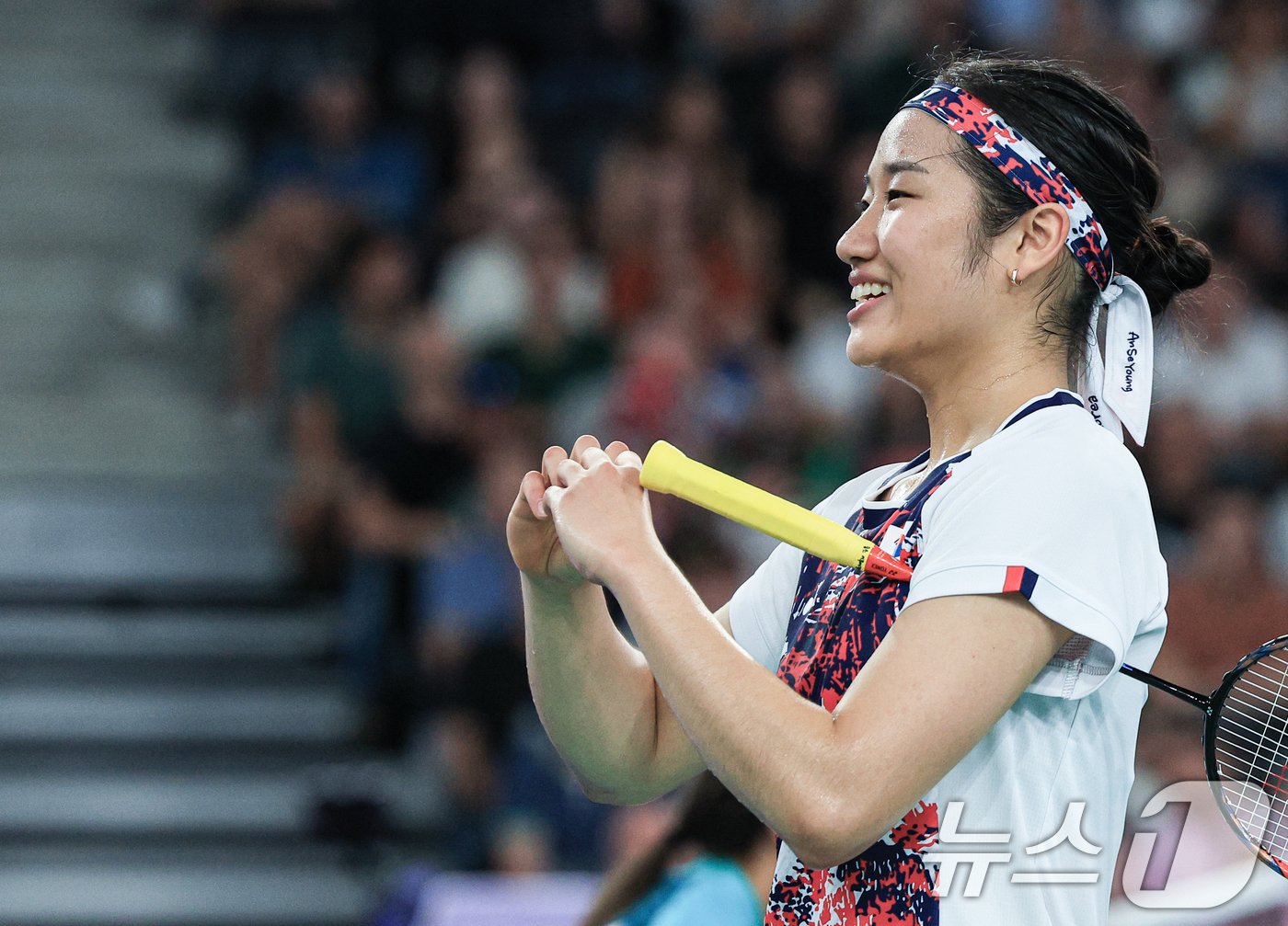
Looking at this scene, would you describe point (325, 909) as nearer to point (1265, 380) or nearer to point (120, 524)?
point (120, 524)

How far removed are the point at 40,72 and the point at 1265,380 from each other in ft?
17.9

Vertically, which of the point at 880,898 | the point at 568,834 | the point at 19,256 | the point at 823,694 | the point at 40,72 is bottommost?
the point at 880,898

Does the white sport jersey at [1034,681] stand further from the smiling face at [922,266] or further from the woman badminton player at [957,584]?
the smiling face at [922,266]

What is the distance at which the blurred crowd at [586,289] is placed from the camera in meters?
5.12

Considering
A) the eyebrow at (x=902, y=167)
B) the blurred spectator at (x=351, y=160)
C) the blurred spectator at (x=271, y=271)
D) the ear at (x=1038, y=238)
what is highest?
the blurred spectator at (x=351, y=160)

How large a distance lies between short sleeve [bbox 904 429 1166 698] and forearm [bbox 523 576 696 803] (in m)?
0.44

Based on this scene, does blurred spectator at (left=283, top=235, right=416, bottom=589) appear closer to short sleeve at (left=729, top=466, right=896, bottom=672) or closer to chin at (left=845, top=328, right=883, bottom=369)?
short sleeve at (left=729, top=466, right=896, bottom=672)

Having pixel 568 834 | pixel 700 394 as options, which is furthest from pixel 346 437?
pixel 568 834

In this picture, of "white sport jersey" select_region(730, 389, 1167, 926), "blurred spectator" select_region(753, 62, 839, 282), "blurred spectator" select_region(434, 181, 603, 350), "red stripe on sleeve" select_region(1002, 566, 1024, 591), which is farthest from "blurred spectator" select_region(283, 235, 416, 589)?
"red stripe on sleeve" select_region(1002, 566, 1024, 591)

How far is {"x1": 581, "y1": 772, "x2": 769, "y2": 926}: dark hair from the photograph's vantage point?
2.77 meters

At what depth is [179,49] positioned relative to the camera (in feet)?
25.8

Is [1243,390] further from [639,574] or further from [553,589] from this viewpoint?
[639,574]

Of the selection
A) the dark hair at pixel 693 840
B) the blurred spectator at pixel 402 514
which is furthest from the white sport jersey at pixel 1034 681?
the blurred spectator at pixel 402 514

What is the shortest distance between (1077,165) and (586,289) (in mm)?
4486
